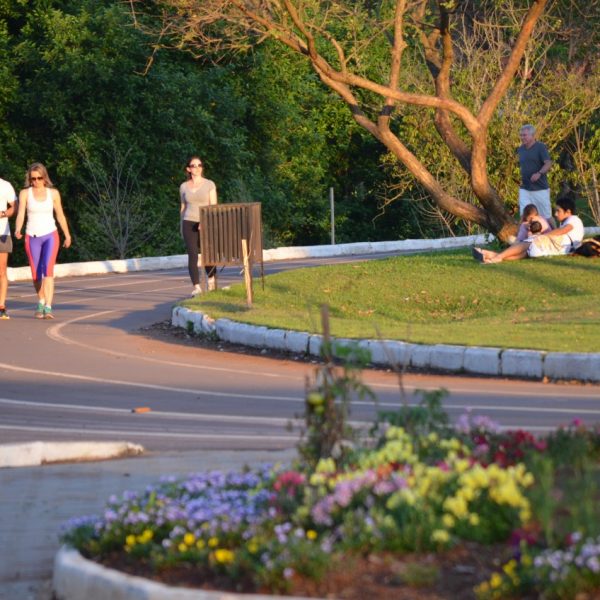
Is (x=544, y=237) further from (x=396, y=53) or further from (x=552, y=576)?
(x=552, y=576)

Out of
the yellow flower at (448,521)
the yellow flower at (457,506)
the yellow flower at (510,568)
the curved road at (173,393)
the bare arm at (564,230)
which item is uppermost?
the bare arm at (564,230)

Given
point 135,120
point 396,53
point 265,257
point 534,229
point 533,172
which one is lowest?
point 265,257

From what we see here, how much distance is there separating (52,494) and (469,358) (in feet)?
18.4

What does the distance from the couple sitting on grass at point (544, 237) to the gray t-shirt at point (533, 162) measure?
0.82 meters

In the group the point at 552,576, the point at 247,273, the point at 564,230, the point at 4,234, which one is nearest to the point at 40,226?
the point at 4,234

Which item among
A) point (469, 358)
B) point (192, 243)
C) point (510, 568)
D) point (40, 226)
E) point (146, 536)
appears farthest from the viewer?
point (192, 243)

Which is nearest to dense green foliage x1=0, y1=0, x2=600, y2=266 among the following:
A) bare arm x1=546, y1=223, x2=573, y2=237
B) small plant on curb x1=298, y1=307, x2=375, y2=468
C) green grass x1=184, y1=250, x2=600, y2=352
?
bare arm x1=546, y1=223, x2=573, y2=237

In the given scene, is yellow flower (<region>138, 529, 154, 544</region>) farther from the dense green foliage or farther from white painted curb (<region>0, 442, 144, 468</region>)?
the dense green foliage

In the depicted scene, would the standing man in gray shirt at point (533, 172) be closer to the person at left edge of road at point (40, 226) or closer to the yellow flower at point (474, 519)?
the person at left edge of road at point (40, 226)

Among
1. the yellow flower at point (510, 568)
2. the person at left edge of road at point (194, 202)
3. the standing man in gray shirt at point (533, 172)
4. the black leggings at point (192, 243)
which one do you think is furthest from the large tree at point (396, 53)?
the yellow flower at point (510, 568)

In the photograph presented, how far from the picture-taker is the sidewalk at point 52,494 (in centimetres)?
622

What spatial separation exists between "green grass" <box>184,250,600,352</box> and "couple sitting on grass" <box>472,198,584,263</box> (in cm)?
28

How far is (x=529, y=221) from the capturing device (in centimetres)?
2078

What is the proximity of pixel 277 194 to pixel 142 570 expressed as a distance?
3582 cm
